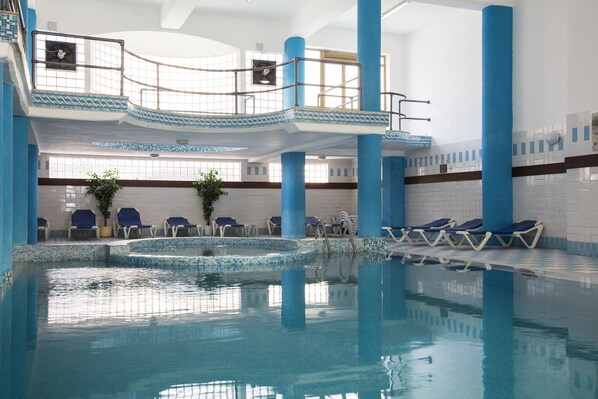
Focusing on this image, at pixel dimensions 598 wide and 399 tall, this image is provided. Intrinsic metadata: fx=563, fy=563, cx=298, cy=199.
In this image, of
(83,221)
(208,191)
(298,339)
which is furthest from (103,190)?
(298,339)

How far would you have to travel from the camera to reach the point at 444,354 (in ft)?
12.3

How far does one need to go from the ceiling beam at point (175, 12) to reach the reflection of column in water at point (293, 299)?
7.79 m

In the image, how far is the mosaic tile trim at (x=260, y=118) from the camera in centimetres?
1095

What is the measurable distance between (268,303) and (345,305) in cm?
78

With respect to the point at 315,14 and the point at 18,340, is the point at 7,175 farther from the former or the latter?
the point at 315,14

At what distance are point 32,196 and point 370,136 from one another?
7.43 metres

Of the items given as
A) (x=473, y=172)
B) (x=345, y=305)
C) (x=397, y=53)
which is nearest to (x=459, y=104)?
(x=473, y=172)

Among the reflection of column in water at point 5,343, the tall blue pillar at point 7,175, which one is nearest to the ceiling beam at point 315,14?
the tall blue pillar at point 7,175

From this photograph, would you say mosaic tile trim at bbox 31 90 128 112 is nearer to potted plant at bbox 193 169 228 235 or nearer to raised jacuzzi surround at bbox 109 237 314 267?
raised jacuzzi surround at bbox 109 237 314 267

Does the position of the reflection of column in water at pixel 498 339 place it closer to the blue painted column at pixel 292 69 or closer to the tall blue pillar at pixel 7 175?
the tall blue pillar at pixel 7 175

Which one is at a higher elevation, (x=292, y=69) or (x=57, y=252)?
(x=292, y=69)

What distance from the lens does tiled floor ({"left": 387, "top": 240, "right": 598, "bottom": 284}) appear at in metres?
7.82

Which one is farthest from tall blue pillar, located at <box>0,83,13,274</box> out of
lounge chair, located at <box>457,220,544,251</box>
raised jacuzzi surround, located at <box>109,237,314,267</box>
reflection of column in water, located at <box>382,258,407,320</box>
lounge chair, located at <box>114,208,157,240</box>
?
lounge chair, located at <box>457,220,544,251</box>

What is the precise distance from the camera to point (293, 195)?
14633mm
